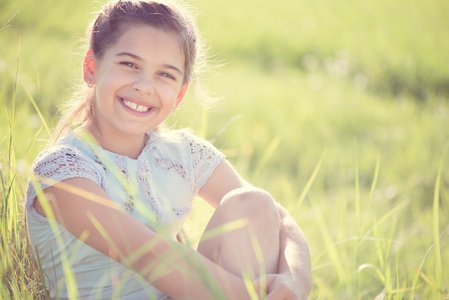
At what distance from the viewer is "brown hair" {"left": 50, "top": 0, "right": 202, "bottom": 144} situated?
61.9 inches

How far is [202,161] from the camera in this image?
1831mm

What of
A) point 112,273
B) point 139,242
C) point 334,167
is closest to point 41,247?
point 112,273

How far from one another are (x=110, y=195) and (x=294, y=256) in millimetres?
647

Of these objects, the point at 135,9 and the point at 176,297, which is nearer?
the point at 176,297

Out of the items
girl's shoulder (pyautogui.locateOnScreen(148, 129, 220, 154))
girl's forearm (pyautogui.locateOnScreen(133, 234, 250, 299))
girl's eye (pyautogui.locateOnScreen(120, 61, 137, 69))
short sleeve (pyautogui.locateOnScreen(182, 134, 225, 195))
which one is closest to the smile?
girl's eye (pyautogui.locateOnScreen(120, 61, 137, 69))

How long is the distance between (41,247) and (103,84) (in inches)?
22.9

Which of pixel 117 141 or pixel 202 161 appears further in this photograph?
pixel 202 161

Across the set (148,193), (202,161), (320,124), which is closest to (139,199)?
(148,193)

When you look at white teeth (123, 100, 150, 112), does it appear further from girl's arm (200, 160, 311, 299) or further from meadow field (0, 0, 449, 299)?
girl's arm (200, 160, 311, 299)

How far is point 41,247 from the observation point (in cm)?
146

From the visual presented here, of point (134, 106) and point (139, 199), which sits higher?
point (134, 106)

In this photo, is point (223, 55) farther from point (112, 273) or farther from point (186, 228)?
point (112, 273)

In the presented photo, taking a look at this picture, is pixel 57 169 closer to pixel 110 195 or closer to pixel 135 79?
pixel 110 195

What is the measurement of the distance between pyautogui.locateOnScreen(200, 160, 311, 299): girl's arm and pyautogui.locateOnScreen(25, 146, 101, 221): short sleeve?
570 millimetres
